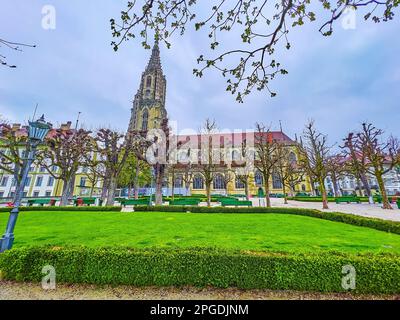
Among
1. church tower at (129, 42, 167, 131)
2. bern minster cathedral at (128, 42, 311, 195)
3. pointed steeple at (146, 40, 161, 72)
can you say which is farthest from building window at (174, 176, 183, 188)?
pointed steeple at (146, 40, 161, 72)

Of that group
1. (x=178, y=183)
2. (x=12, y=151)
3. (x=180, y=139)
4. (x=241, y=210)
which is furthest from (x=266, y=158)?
(x=180, y=139)

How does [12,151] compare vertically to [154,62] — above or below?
below

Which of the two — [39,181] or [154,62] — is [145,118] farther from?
[39,181]

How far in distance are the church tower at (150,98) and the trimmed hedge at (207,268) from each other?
5673 cm

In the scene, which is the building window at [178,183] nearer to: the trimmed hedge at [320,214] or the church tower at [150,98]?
the church tower at [150,98]

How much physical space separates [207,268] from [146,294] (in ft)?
4.86

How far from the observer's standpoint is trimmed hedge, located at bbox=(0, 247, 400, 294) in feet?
14.1

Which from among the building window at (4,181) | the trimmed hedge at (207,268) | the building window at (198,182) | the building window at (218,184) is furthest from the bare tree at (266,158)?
the building window at (4,181)

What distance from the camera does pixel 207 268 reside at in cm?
454

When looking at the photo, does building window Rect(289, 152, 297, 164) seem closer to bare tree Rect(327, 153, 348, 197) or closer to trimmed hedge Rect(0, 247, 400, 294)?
bare tree Rect(327, 153, 348, 197)

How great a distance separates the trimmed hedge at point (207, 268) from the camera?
169 inches
